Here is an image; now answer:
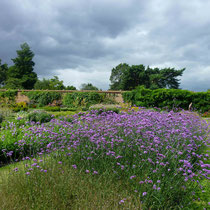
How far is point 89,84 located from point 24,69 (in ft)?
44.2

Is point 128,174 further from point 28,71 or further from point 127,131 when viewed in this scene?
point 28,71

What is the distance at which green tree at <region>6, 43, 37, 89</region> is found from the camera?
39.1 m

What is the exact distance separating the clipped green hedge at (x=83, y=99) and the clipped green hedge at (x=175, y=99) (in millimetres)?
3815

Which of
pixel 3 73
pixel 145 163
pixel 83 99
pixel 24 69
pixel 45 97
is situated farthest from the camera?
pixel 3 73

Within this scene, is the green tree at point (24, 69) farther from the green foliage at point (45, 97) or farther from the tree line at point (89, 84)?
the green foliage at point (45, 97)

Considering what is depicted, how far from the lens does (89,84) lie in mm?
41844

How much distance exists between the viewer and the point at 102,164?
119 inches

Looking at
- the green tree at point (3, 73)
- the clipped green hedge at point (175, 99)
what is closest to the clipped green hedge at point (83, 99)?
the clipped green hedge at point (175, 99)

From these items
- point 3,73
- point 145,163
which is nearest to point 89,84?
point 3,73

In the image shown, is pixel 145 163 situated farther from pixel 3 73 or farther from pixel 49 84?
pixel 3 73

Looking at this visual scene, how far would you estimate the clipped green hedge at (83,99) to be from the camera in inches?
751

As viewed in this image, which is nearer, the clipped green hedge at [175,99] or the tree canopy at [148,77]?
the clipped green hedge at [175,99]

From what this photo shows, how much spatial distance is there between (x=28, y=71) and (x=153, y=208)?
1671 inches

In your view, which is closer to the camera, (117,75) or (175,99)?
(175,99)
